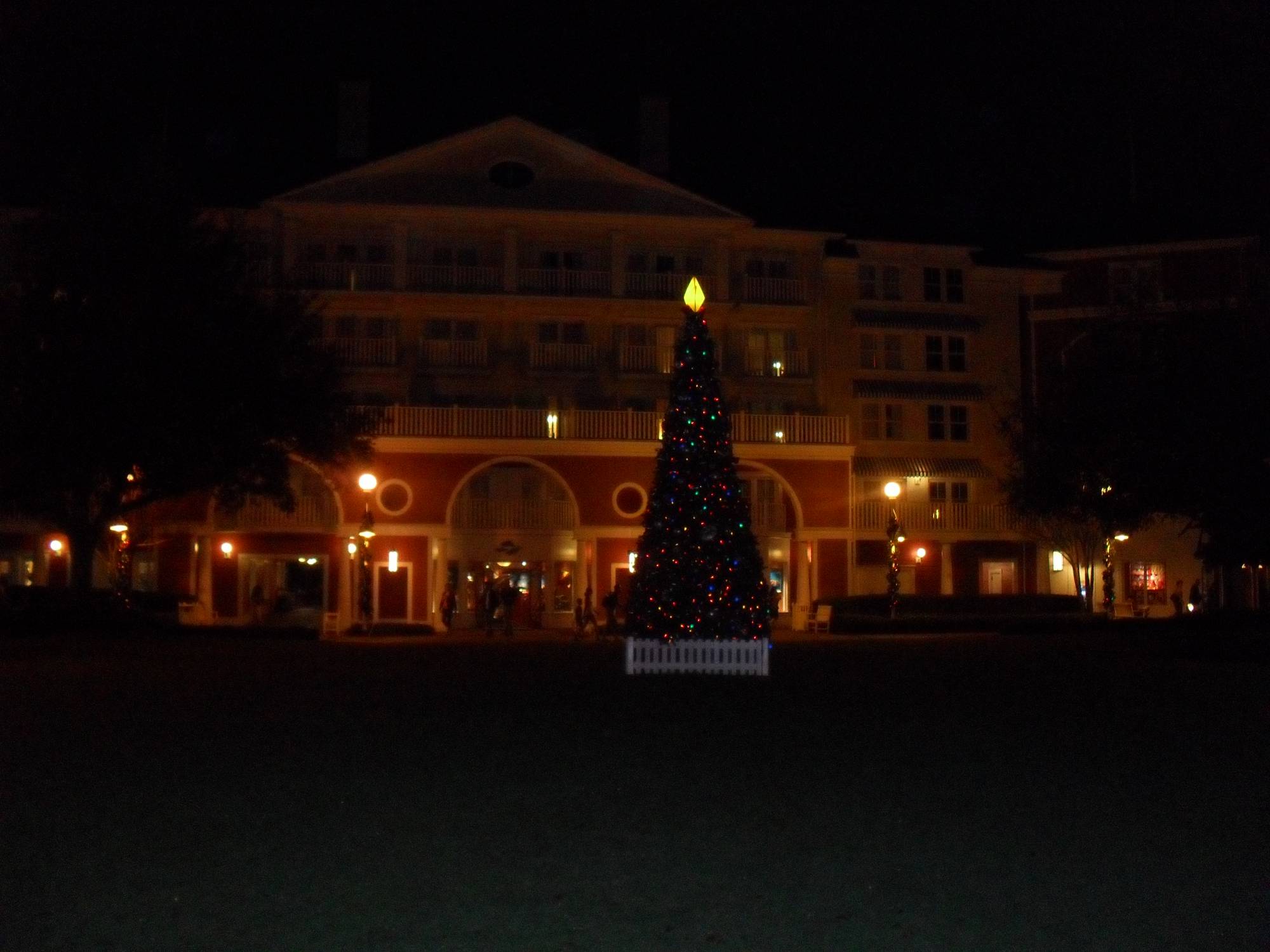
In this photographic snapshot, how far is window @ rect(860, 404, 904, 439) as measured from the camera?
53.4 meters

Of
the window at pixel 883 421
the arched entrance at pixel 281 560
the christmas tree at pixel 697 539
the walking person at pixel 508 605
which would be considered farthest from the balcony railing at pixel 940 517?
the christmas tree at pixel 697 539

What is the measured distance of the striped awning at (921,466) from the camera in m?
51.9

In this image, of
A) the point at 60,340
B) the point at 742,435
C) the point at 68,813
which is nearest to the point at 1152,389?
the point at 742,435

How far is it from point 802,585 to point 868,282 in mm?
11905

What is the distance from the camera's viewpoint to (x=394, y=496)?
155 ft

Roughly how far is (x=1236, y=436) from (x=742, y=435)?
2000 centimetres

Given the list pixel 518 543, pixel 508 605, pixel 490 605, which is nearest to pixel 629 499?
pixel 518 543

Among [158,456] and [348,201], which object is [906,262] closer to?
[348,201]

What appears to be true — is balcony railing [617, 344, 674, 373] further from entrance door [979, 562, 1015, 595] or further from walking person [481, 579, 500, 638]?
entrance door [979, 562, 1015, 595]

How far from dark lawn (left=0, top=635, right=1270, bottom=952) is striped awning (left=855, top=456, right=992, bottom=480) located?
31.4 m

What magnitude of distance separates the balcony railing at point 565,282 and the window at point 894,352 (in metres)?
10.5

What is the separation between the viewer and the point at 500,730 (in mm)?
15820

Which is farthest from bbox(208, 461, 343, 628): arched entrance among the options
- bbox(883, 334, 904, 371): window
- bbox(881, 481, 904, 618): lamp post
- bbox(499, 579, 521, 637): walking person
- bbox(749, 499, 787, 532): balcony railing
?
bbox(883, 334, 904, 371): window

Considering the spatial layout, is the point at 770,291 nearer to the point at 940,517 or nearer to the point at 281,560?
the point at 940,517
